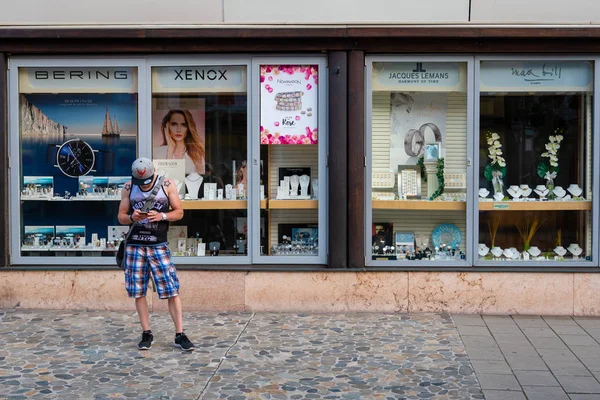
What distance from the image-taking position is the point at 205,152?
31.0 ft

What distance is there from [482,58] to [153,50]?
374cm

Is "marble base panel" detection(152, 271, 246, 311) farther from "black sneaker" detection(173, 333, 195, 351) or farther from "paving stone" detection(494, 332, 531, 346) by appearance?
"paving stone" detection(494, 332, 531, 346)

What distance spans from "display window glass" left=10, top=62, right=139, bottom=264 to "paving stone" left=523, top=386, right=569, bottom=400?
202 inches

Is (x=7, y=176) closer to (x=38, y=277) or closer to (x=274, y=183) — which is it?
(x=38, y=277)

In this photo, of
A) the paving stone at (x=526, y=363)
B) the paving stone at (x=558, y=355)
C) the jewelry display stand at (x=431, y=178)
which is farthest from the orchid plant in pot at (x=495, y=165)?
the paving stone at (x=526, y=363)

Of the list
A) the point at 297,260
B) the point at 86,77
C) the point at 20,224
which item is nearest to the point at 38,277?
the point at 20,224

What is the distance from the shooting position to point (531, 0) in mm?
8734

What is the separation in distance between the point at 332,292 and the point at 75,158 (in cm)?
345

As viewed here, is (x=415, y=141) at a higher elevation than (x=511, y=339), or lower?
higher

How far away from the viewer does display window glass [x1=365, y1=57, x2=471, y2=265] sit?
9.10m

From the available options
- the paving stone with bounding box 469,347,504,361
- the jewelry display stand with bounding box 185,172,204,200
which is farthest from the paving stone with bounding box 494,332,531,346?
the jewelry display stand with bounding box 185,172,204,200

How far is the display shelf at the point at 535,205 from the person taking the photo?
9133mm

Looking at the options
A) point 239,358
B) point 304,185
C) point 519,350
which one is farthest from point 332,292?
point 519,350

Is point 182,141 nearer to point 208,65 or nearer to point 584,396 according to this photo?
point 208,65
